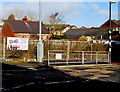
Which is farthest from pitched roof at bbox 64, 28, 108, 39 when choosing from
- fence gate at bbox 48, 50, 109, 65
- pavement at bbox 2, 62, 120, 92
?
pavement at bbox 2, 62, 120, 92

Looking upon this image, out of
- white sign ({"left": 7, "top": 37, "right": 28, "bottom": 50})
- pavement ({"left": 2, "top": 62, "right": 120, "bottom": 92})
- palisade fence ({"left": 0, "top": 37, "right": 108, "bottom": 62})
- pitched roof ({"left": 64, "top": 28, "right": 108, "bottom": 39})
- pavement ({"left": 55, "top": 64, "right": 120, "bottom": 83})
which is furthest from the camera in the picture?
pitched roof ({"left": 64, "top": 28, "right": 108, "bottom": 39})

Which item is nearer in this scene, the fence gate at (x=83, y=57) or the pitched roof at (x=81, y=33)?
the fence gate at (x=83, y=57)

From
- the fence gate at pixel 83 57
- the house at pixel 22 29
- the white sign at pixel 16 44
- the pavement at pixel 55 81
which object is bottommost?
the pavement at pixel 55 81

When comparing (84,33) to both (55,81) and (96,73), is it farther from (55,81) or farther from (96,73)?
(55,81)

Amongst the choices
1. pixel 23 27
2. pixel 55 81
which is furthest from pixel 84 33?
pixel 55 81

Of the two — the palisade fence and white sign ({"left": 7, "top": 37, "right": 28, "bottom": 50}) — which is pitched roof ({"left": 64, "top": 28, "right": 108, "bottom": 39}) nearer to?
the palisade fence

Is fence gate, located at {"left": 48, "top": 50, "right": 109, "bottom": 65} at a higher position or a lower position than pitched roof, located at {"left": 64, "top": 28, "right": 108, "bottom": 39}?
lower

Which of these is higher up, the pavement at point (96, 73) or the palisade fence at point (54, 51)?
the palisade fence at point (54, 51)

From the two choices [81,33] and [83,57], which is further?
[81,33]

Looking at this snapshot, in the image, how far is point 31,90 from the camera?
808cm

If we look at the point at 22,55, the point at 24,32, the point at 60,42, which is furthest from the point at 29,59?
the point at 24,32

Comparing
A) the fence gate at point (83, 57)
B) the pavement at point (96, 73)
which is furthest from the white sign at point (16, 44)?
the pavement at point (96, 73)

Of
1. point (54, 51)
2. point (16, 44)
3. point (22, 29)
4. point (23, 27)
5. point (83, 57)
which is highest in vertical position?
point (23, 27)

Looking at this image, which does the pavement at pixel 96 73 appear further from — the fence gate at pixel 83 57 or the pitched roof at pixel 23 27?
the pitched roof at pixel 23 27
